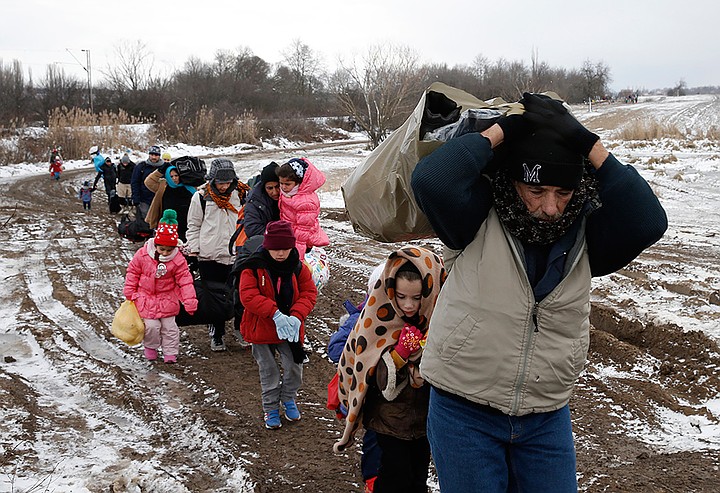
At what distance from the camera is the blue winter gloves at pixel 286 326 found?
4984 millimetres

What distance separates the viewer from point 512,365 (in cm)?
235

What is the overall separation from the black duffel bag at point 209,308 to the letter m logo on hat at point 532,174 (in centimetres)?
509

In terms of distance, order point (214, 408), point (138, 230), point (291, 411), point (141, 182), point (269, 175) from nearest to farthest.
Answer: point (291, 411)
point (214, 408)
point (269, 175)
point (138, 230)
point (141, 182)

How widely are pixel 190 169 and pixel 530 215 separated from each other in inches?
272

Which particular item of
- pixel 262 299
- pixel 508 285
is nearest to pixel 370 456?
pixel 262 299

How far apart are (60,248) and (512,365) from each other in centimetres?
1180

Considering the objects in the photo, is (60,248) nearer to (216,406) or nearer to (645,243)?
(216,406)

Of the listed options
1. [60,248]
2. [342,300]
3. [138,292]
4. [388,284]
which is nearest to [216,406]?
[138,292]

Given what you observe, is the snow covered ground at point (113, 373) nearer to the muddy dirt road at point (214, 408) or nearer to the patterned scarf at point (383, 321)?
the muddy dirt road at point (214, 408)

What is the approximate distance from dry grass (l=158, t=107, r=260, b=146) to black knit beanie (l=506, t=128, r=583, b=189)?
137ft

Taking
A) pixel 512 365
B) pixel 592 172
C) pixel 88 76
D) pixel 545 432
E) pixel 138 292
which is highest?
pixel 88 76

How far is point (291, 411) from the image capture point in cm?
541

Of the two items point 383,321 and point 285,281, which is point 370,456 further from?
point 285,281

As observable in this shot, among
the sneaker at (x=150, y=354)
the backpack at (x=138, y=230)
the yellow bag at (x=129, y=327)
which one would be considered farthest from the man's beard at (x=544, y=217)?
the backpack at (x=138, y=230)
